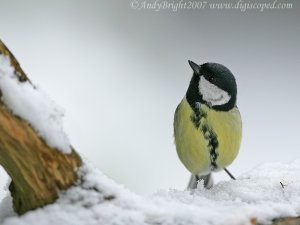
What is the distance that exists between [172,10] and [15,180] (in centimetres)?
189

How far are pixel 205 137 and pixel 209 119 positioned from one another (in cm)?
5

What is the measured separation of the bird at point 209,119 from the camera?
166 centimetres

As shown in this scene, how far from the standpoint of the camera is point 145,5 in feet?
9.32

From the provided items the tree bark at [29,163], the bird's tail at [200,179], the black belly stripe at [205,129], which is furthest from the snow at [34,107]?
the bird's tail at [200,179]

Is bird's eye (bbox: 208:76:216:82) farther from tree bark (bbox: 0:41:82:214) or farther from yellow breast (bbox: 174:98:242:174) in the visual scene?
tree bark (bbox: 0:41:82:214)

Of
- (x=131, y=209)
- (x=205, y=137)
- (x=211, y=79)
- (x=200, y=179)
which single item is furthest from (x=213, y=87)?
(x=131, y=209)

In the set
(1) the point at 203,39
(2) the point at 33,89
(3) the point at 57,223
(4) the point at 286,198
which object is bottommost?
(3) the point at 57,223

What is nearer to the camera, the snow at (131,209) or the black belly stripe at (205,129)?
the snow at (131,209)

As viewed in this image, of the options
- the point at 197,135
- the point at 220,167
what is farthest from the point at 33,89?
the point at 220,167

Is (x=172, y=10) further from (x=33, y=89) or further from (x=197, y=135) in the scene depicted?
(x=33, y=89)

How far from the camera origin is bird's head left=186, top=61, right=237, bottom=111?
1649 millimetres

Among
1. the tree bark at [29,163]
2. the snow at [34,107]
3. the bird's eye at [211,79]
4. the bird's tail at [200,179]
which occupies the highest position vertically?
the bird's eye at [211,79]

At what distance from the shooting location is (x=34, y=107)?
99 centimetres

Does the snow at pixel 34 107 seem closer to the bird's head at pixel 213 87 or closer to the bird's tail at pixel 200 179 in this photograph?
the bird's head at pixel 213 87
